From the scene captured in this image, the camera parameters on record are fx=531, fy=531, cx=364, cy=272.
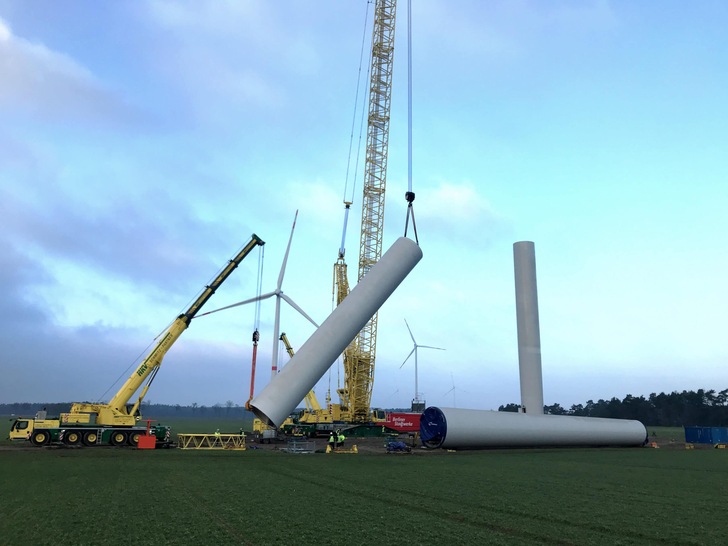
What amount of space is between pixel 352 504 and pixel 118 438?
30287 mm

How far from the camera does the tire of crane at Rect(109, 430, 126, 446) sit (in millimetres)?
39281

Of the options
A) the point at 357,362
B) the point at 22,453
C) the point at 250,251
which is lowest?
the point at 22,453

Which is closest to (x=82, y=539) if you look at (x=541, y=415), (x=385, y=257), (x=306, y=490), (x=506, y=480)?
(x=306, y=490)

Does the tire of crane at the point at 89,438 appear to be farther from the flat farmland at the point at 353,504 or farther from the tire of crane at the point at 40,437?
the flat farmland at the point at 353,504

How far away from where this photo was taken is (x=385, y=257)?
2811 cm

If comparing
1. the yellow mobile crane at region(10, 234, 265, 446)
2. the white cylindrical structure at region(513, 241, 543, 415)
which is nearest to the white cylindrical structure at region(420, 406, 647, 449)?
the white cylindrical structure at region(513, 241, 543, 415)

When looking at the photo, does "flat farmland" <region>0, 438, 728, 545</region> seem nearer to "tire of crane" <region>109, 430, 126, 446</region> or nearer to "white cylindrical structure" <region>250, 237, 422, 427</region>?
"white cylindrical structure" <region>250, 237, 422, 427</region>

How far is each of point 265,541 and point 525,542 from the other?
5549 mm

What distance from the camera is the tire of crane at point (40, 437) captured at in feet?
124

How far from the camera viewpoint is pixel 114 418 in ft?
132

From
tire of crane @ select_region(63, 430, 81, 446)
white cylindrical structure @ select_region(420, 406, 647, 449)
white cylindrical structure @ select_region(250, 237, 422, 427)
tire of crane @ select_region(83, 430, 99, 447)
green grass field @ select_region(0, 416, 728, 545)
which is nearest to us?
green grass field @ select_region(0, 416, 728, 545)

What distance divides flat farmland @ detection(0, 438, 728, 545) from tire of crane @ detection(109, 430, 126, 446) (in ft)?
43.9

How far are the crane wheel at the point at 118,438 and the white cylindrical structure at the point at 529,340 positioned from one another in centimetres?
3231

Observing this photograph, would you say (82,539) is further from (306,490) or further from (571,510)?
(571,510)
